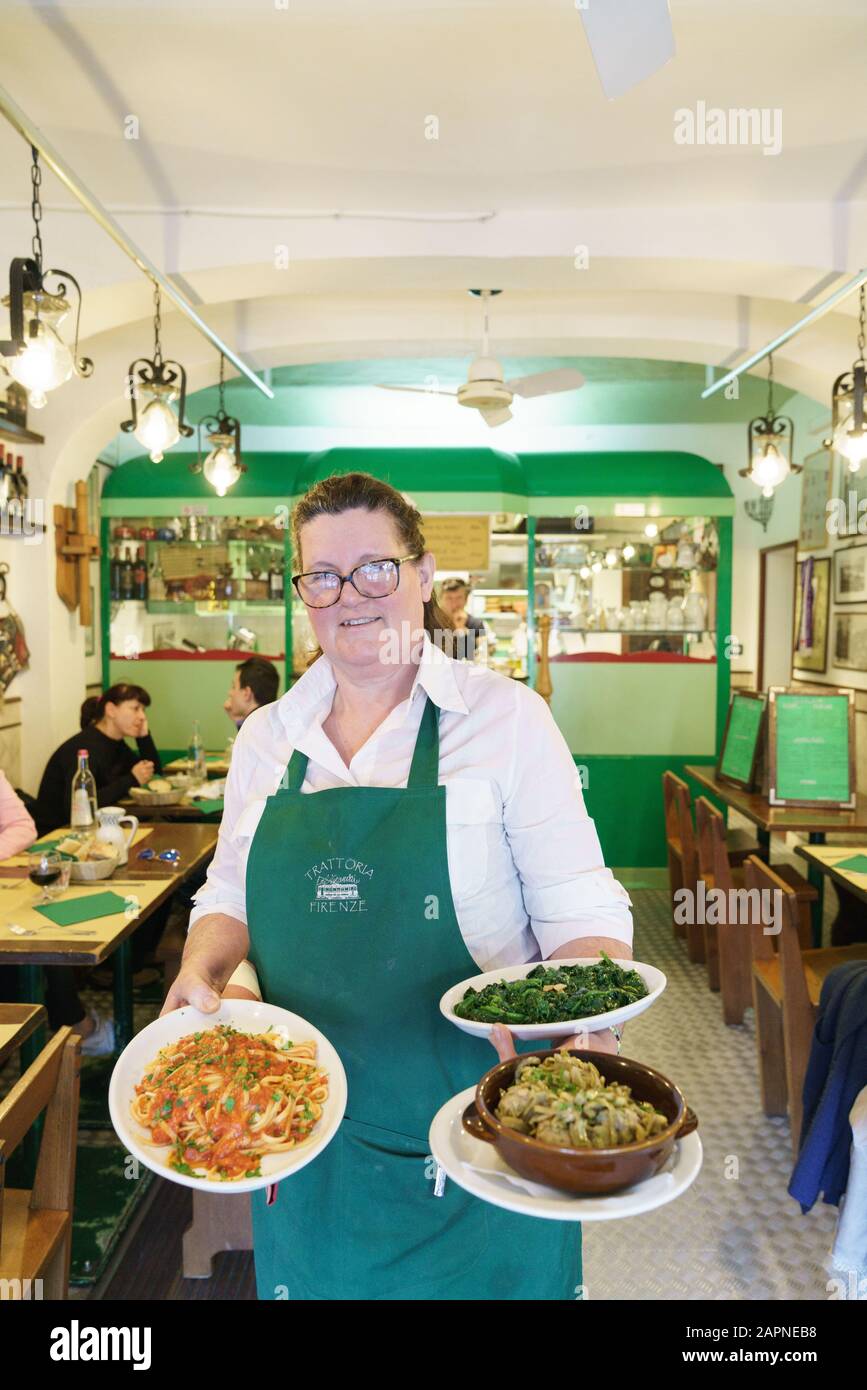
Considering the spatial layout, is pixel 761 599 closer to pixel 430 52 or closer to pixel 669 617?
pixel 669 617

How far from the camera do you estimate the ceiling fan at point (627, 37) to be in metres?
2.05

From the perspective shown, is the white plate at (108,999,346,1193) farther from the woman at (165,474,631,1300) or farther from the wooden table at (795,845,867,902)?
the wooden table at (795,845,867,902)

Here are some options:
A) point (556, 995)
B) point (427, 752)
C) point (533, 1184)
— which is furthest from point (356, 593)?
point (533, 1184)

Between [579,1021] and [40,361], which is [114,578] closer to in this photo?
[40,361]

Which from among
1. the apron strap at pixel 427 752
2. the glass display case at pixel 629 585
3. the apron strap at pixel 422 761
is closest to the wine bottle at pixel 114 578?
the glass display case at pixel 629 585

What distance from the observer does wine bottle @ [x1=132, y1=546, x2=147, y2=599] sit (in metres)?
7.85

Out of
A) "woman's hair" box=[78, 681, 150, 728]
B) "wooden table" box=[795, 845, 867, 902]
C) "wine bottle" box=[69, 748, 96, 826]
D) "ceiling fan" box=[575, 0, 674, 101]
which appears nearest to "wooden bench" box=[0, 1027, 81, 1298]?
"wine bottle" box=[69, 748, 96, 826]

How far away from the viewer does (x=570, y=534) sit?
774cm

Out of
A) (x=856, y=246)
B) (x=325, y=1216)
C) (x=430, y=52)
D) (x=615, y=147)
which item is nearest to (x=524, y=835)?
(x=325, y=1216)

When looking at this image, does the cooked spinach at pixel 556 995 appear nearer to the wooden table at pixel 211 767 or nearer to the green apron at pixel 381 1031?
the green apron at pixel 381 1031

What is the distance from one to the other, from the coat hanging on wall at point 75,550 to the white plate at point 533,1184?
5.64m

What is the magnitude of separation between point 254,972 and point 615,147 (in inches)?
134

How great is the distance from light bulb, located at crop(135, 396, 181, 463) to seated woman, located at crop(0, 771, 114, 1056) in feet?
5.51

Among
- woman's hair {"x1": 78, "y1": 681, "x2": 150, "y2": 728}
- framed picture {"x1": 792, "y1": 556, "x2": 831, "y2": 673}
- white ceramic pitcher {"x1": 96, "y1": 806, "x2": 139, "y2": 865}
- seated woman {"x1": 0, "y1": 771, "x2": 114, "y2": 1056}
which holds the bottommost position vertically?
seated woman {"x1": 0, "y1": 771, "x2": 114, "y2": 1056}
